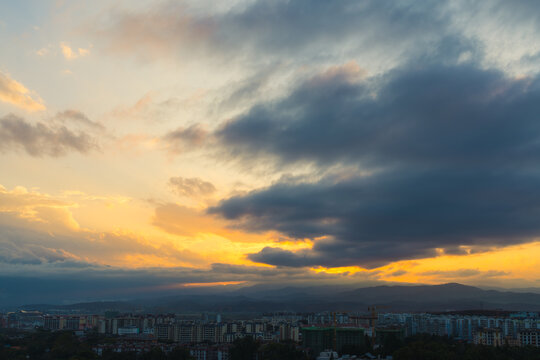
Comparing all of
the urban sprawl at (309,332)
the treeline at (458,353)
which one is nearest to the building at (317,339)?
the urban sprawl at (309,332)

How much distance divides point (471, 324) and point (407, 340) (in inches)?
1271

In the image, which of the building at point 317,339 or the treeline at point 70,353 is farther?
the building at point 317,339

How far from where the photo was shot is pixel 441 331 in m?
92.4

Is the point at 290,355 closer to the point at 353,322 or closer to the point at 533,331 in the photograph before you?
the point at 533,331

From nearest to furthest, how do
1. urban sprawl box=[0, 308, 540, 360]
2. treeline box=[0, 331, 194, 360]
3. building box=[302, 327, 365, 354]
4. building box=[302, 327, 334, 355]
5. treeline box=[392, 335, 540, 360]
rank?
treeline box=[392, 335, 540, 360], treeline box=[0, 331, 194, 360], urban sprawl box=[0, 308, 540, 360], building box=[302, 327, 334, 355], building box=[302, 327, 365, 354]

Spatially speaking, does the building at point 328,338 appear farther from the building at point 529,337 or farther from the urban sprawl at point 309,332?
the building at point 529,337

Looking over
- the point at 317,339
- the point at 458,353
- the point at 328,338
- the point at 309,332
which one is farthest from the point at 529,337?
the point at 309,332

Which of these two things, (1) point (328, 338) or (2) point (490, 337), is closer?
(2) point (490, 337)

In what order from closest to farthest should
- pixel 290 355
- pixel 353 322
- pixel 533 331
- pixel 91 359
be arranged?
1. pixel 91 359
2. pixel 290 355
3. pixel 533 331
4. pixel 353 322

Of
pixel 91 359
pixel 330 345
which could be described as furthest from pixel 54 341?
pixel 330 345

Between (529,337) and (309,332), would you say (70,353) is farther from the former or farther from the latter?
(529,337)

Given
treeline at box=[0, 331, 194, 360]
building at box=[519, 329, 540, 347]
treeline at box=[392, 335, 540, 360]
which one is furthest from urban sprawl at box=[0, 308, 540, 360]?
treeline at box=[392, 335, 540, 360]

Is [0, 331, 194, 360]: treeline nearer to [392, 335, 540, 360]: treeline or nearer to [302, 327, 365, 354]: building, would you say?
[392, 335, 540, 360]: treeline

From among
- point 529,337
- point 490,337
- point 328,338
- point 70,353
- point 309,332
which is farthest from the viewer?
point 328,338
